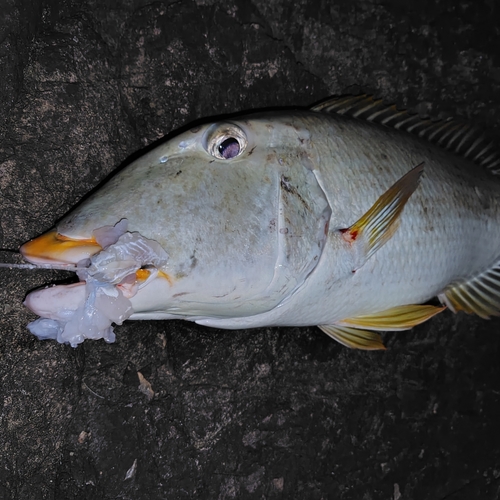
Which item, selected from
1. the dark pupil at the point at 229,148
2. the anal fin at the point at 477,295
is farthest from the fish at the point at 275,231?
the anal fin at the point at 477,295

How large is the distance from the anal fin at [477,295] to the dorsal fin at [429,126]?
0.51 metres

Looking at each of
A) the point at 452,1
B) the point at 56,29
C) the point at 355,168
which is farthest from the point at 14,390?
the point at 452,1

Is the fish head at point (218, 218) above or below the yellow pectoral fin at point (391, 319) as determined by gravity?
above

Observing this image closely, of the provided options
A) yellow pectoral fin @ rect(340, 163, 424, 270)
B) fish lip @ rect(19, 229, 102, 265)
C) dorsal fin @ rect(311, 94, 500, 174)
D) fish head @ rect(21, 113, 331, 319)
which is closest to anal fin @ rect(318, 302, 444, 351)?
yellow pectoral fin @ rect(340, 163, 424, 270)

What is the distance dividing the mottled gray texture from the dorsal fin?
234mm

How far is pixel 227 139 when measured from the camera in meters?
1.73

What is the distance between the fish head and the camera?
1.58 meters

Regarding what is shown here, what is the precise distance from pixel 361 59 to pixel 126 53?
1.09 meters

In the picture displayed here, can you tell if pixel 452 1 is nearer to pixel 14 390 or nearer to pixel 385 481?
pixel 385 481

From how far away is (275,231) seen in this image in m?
1.71

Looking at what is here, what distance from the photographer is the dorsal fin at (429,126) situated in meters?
2.22

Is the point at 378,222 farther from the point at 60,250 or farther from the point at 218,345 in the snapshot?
the point at 60,250

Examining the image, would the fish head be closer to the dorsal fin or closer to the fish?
the fish

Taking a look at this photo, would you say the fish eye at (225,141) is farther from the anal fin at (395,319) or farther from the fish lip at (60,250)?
the anal fin at (395,319)
